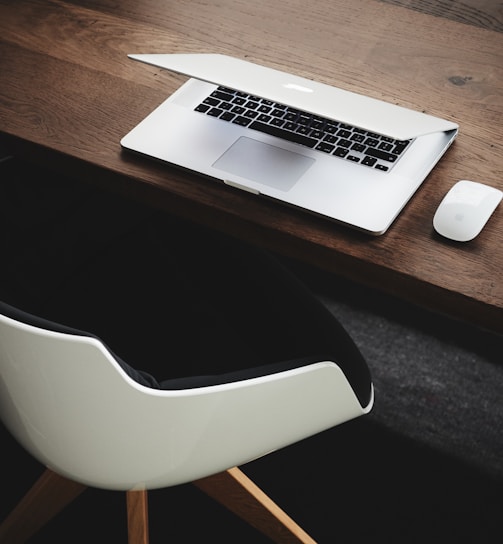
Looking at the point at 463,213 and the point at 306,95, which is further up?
the point at 306,95

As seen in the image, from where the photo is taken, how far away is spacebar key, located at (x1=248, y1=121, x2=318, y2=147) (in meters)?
1.20

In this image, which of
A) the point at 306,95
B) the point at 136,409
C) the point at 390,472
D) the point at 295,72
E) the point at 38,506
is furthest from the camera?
the point at 390,472

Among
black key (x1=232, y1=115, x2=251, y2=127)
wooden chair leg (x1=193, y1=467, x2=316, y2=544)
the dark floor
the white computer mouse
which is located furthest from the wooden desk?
the dark floor

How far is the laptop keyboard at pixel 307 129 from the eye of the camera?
46.4 inches

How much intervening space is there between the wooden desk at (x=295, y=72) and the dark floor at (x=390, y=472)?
686mm

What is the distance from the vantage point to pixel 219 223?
3.72ft

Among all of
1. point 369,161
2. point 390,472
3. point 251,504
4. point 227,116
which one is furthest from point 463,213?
point 390,472

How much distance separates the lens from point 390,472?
5.53 feet

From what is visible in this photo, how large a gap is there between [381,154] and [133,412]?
0.47 metres

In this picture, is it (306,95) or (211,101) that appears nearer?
(306,95)

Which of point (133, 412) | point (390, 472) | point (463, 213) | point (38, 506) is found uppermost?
point (463, 213)

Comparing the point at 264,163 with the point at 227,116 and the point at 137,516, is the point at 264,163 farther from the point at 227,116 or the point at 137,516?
the point at 137,516

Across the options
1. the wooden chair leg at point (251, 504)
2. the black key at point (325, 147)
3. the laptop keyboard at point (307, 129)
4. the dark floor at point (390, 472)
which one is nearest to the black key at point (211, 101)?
the laptop keyboard at point (307, 129)

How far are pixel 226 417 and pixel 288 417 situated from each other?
0.32ft
